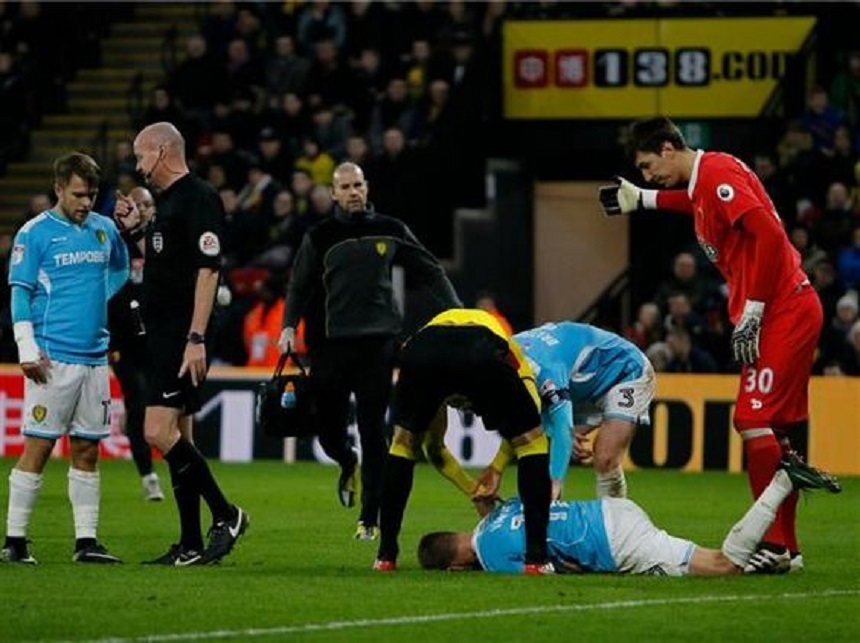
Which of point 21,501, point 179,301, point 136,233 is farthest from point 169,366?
point 136,233

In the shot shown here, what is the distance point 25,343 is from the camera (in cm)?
1317

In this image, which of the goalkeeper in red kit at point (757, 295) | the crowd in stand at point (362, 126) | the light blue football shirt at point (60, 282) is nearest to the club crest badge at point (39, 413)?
the light blue football shirt at point (60, 282)

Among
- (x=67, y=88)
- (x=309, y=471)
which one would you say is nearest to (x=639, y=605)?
(x=309, y=471)

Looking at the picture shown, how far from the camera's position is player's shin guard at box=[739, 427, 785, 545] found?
13023mm

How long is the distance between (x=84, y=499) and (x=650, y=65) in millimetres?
16887

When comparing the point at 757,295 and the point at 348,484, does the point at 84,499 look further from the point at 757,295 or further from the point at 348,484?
the point at 757,295

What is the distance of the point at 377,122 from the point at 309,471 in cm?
707

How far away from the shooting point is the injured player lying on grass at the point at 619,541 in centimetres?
1238

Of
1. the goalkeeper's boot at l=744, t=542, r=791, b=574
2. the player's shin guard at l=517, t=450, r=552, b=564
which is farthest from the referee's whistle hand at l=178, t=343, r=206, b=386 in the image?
the goalkeeper's boot at l=744, t=542, r=791, b=574

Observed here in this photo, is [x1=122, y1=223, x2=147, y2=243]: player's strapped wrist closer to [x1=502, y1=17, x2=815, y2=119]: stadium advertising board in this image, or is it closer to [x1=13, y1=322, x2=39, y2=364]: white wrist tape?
[x1=13, y1=322, x2=39, y2=364]: white wrist tape

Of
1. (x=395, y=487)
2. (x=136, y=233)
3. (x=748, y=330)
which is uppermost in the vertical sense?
(x=136, y=233)

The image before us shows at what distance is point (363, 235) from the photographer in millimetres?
15867

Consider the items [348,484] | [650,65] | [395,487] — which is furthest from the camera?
[650,65]

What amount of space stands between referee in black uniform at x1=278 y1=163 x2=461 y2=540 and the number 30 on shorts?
3104mm
